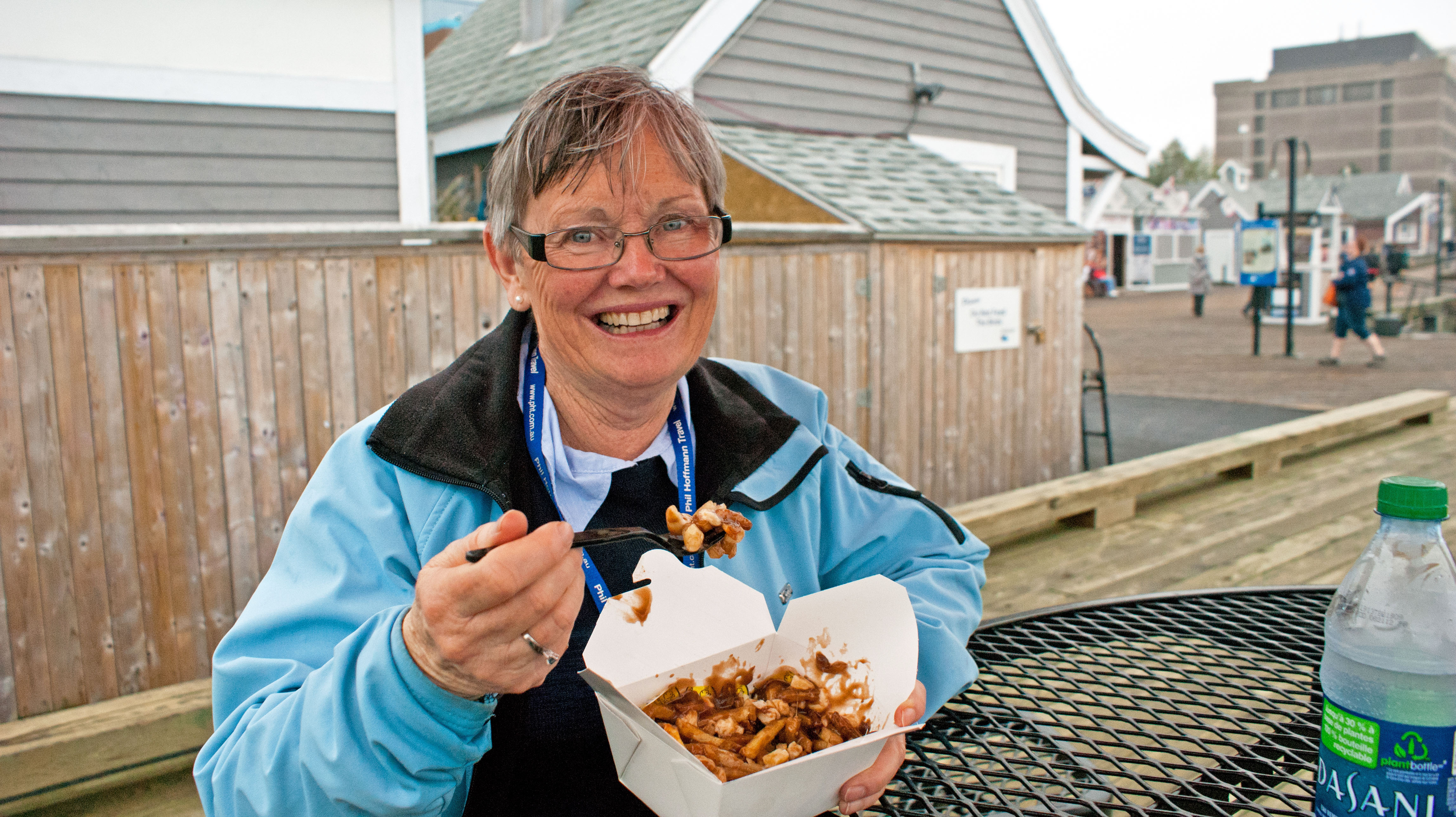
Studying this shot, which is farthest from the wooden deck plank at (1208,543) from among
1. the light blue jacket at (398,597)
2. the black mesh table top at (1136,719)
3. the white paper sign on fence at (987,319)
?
the light blue jacket at (398,597)

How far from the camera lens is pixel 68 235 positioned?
325 cm

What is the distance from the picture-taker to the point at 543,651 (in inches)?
44.7

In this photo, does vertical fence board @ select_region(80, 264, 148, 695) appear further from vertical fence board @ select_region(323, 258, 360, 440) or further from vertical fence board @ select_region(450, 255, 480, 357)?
vertical fence board @ select_region(450, 255, 480, 357)

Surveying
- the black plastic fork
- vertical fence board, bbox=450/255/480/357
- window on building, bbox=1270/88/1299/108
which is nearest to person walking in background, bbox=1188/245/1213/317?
vertical fence board, bbox=450/255/480/357

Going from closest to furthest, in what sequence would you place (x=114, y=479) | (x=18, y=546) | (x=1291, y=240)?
1. (x=18, y=546)
2. (x=114, y=479)
3. (x=1291, y=240)

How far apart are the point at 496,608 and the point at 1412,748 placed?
1.04 meters

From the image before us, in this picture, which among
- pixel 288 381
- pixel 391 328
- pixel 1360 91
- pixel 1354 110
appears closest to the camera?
pixel 288 381

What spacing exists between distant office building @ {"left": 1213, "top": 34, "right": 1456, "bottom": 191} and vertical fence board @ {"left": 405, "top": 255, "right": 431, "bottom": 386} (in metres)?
110

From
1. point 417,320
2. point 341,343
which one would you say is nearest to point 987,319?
point 417,320

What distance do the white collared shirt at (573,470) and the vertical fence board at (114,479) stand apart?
237 cm

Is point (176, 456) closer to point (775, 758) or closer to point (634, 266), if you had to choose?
point (634, 266)

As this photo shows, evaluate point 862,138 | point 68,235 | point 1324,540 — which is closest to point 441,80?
point 862,138

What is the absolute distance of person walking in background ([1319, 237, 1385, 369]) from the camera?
13.7m

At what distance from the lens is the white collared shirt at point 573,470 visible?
1742 millimetres
